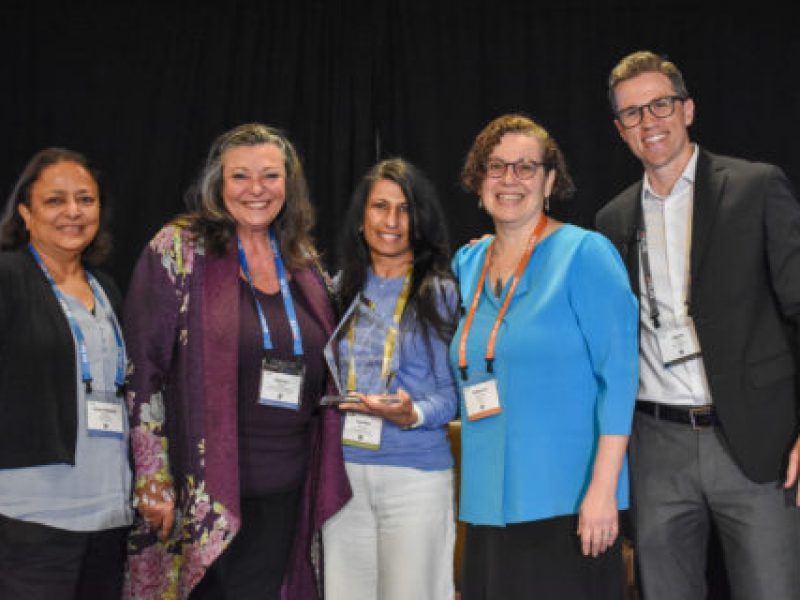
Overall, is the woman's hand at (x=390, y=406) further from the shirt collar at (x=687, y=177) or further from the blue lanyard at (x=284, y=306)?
the shirt collar at (x=687, y=177)

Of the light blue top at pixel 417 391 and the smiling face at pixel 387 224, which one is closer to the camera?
the light blue top at pixel 417 391

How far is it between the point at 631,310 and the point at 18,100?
3.53 m

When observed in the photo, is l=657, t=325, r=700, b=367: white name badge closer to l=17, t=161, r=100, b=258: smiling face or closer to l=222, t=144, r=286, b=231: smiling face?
l=222, t=144, r=286, b=231: smiling face

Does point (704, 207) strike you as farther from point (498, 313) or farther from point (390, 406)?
point (390, 406)

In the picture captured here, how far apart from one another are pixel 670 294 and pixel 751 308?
8.4 inches

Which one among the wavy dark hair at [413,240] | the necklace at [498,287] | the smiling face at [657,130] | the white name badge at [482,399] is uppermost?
the smiling face at [657,130]

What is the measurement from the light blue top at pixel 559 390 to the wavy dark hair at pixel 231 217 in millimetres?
735

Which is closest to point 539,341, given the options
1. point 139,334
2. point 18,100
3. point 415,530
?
point 415,530

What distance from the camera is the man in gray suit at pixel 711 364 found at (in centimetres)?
227

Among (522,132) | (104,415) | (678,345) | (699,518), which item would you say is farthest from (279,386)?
(699,518)

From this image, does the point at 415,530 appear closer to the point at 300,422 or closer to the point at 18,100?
the point at 300,422

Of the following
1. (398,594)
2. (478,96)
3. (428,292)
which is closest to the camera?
(398,594)

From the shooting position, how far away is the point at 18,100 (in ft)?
14.5

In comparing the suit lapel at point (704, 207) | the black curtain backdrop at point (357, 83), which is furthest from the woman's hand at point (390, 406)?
the black curtain backdrop at point (357, 83)
